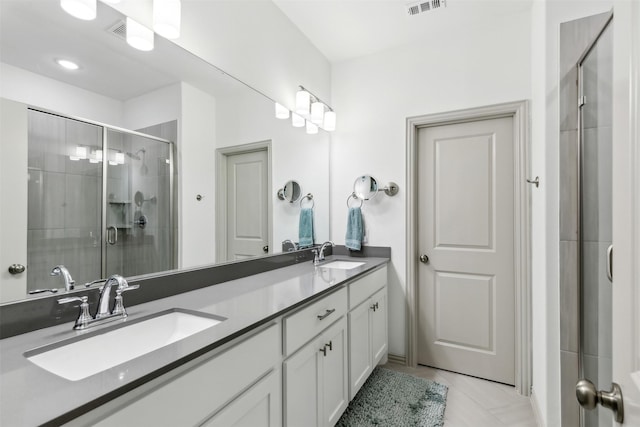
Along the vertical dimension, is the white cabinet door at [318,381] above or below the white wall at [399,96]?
below

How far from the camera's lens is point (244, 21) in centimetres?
191

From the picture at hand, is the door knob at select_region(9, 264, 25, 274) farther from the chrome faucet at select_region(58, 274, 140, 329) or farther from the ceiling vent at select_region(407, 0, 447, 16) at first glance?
the ceiling vent at select_region(407, 0, 447, 16)

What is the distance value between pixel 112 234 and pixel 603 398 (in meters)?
1.50

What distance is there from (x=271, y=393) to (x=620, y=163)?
117 centimetres

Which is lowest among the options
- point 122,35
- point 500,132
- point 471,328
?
point 471,328

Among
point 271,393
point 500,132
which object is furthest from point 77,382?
point 500,132

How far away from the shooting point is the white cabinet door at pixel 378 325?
7.02ft

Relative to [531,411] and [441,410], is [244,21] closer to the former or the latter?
[441,410]

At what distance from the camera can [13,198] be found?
96 cm

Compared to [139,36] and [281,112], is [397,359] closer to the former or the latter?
[281,112]

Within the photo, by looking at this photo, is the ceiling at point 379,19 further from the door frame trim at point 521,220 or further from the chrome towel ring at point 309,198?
the chrome towel ring at point 309,198

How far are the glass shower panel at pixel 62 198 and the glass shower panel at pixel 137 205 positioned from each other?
2.0 inches

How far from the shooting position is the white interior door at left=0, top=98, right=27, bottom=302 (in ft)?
3.09

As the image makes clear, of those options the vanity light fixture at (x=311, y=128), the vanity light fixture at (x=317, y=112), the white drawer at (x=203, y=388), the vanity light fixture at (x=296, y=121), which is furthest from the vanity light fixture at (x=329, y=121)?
the white drawer at (x=203, y=388)
